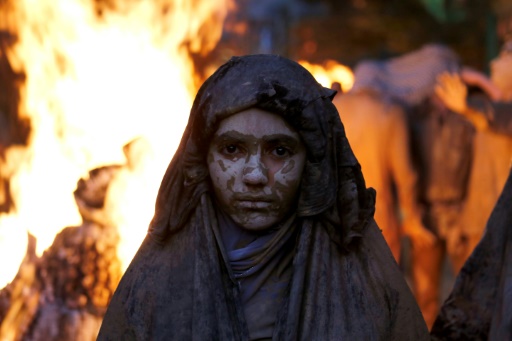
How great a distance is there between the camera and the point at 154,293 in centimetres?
398

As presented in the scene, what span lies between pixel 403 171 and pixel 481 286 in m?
4.27

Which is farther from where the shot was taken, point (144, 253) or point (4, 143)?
point (4, 143)

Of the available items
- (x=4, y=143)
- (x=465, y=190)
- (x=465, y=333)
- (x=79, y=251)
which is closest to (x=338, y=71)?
(x=465, y=190)

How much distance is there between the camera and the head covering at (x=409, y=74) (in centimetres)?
924

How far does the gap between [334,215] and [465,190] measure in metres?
5.17

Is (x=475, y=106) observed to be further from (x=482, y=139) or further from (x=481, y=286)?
(x=481, y=286)

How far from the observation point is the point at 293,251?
157 inches

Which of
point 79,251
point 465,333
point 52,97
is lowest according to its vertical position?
point 465,333

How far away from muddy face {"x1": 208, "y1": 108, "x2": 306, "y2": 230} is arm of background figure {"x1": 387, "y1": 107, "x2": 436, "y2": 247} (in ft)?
16.1

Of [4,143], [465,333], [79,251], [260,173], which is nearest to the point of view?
[260,173]

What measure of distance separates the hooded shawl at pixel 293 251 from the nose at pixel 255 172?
0.17 metres

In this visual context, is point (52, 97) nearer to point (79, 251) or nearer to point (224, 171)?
point (79, 251)

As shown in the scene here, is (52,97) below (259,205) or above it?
above

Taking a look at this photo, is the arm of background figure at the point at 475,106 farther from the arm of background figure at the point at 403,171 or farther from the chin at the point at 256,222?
the chin at the point at 256,222
